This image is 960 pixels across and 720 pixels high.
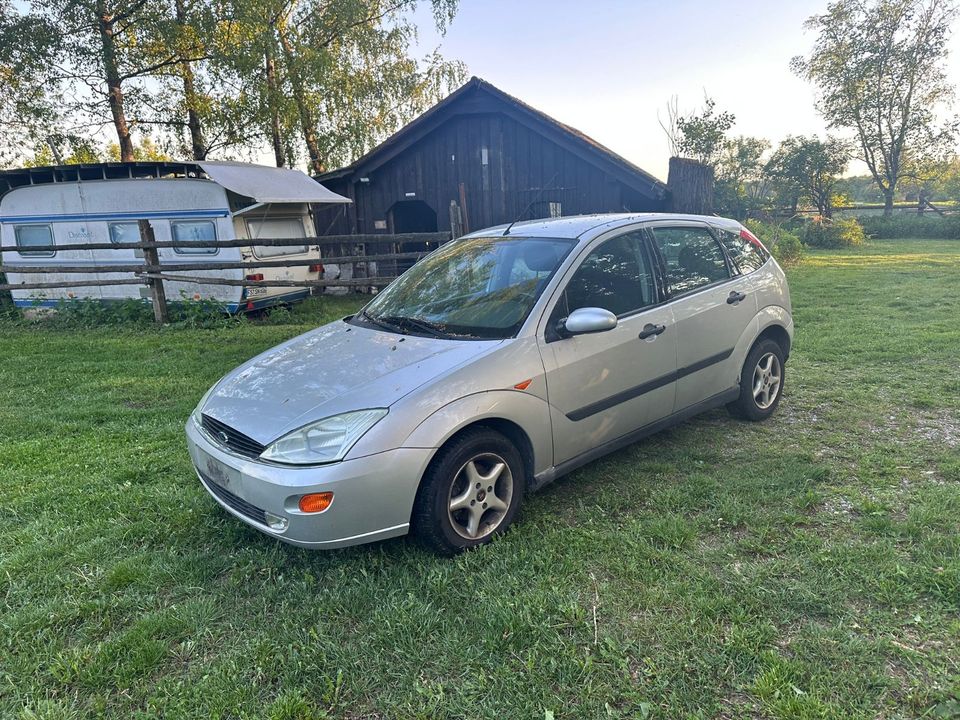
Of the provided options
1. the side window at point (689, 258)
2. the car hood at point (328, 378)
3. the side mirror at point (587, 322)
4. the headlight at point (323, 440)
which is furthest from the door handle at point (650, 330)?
the headlight at point (323, 440)

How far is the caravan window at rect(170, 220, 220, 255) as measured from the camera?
1086cm

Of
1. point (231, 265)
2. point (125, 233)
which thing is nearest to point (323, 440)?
point (231, 265)

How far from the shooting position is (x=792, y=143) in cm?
3316

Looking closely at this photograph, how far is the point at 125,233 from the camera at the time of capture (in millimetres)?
11656

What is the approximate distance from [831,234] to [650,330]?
25535mm

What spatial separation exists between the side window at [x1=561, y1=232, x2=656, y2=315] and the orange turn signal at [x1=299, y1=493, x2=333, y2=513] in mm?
1668

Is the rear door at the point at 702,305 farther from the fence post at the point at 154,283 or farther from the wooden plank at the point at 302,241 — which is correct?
the fence post at the point at 154,283

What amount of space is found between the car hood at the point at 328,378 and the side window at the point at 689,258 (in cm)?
157

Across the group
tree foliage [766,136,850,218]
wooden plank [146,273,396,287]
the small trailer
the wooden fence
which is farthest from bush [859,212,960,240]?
wooden plank [146,273,396,287]

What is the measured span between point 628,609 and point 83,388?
6.29 meters

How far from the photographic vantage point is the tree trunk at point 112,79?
15328mm

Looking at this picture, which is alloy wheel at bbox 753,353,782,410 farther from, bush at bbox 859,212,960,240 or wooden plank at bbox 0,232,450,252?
bush at bbox 859,212,960,240

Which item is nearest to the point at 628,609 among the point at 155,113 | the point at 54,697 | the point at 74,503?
the point at 54,697

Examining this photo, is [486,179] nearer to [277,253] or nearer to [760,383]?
[277,253]
